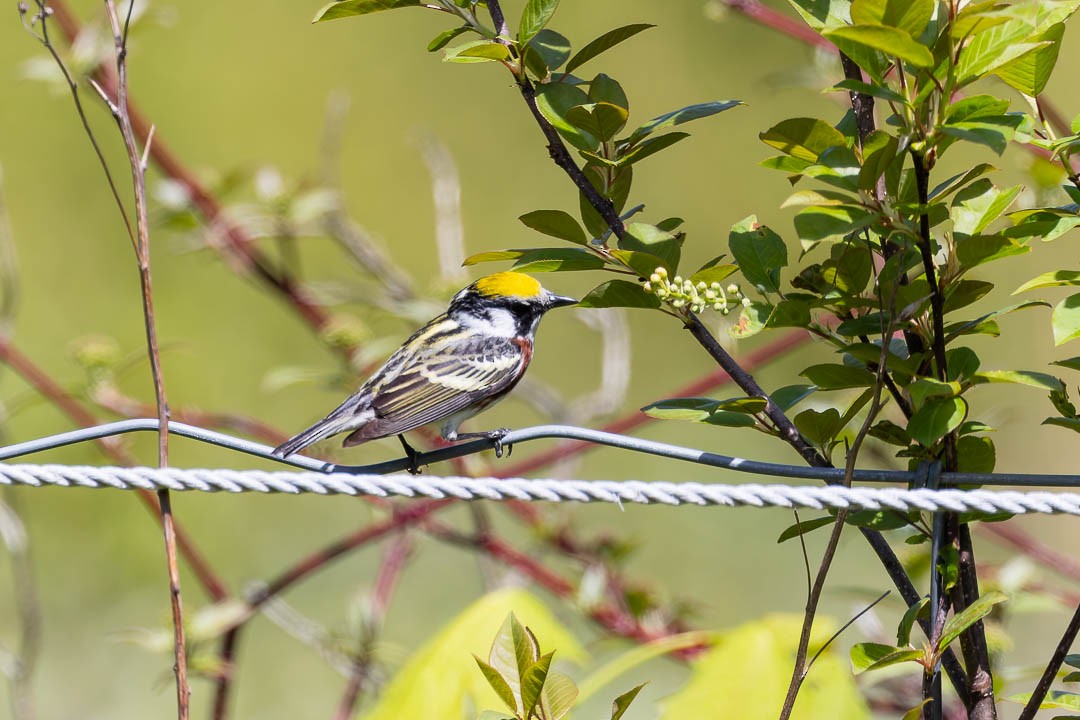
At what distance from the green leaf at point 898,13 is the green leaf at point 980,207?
0.63 ft

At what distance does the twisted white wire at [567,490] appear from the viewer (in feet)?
3.80

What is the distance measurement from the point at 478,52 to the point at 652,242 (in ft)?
0.93

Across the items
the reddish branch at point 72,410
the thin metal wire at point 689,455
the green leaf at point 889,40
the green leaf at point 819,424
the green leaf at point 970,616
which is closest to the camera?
A: the green leaf at point 889,40

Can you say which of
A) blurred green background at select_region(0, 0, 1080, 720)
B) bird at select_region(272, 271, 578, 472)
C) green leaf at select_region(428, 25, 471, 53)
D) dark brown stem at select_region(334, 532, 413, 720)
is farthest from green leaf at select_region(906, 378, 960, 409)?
blurred green background at select_region(0, 0, 1080, 720)

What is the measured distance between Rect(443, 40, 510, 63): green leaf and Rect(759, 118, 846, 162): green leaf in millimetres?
287

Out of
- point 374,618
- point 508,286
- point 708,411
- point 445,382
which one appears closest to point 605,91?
point 708,411

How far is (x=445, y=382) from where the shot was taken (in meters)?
2.32

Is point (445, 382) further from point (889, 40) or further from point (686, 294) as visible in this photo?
point (889, 40)

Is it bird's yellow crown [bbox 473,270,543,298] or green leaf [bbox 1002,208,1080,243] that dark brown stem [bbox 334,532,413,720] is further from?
green leaf [bbox 1002,208,1080,243]

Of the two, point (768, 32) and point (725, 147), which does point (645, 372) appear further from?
point (768, 32)

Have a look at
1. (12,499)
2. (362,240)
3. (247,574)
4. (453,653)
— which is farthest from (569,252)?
(247,574)

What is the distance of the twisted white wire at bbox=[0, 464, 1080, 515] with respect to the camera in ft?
3.80

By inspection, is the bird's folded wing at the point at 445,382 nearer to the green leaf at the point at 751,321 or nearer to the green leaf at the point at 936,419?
the green leaf at the point at 751,321

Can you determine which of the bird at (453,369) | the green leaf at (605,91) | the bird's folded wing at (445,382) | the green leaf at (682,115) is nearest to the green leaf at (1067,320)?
A: the green leaf at (682,115)
